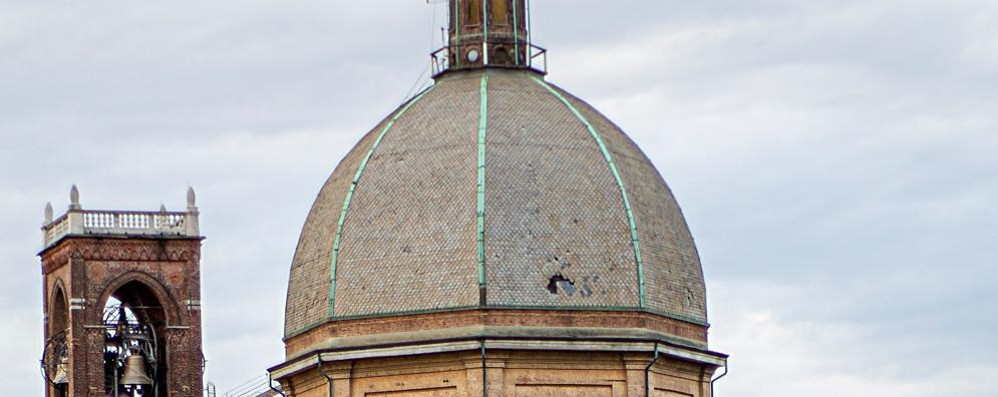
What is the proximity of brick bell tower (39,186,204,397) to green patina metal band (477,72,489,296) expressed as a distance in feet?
68.6

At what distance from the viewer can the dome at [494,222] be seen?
58344mm

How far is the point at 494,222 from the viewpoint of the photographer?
58469 mm

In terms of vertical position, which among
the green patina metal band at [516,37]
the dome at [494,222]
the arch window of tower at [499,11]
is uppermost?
the arch window of tower at [499,11]

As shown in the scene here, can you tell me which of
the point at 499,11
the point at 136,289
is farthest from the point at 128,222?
the point at 499,11

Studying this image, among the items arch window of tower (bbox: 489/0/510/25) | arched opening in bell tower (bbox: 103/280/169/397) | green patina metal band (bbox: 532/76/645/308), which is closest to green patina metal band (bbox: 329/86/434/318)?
arch window of tower (bbox: 489/0/510/25)

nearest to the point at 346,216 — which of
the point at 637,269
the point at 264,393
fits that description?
the point at 637,269

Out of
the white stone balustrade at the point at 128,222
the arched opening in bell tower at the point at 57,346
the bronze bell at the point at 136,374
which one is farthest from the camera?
the arched opening in bell tower at the point at 57,346

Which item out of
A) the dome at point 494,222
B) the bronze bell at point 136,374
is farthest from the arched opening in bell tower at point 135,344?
the dome at point 494,222

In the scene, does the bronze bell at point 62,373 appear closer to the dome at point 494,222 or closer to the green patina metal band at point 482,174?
the dome at point 494,222

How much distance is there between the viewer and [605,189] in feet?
196

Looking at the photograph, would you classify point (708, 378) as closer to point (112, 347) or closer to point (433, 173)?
point (433, 173)

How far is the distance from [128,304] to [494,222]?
84.1 feet

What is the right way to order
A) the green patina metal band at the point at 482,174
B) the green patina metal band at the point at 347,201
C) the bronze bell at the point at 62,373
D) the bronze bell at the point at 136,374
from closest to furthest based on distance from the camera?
the green patina metal band at the point at 482,174 → the green patina metal band at the point at 347,201 → the bronze bell at the point at 136,374 → the bronze bell at the point at 62,373

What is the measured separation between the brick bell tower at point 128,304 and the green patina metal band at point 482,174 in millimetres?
20909
